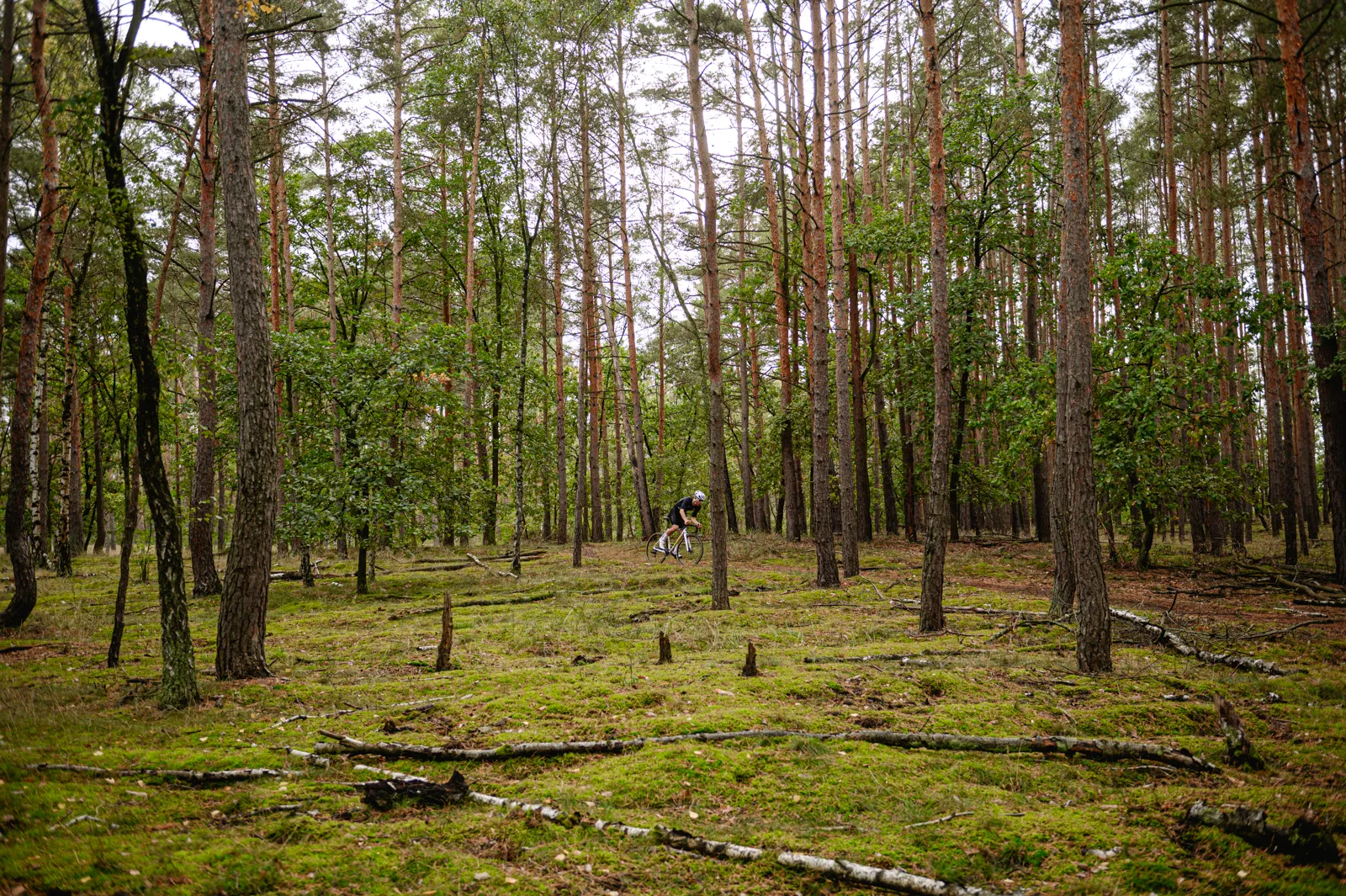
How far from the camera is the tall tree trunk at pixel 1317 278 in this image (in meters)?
11.5

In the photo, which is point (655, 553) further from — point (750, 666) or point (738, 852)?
point (738, 852)

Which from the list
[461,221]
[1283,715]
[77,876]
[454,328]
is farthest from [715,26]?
[77,876]

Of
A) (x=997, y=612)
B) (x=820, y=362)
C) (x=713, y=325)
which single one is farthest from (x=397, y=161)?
(x=997, y=612)

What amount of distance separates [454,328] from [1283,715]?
46.7 feet

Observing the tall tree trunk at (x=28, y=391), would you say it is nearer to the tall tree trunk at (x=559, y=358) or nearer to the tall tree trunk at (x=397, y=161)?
the tall tree trunk at (x=397, y=161)

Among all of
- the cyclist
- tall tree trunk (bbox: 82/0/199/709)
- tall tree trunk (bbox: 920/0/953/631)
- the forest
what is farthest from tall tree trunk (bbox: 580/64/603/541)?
tall tree trunk (bbox: 82/0/199/709)

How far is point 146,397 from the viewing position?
6.26 meters

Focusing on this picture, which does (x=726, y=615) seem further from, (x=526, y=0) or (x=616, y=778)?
(x=526, y=0)

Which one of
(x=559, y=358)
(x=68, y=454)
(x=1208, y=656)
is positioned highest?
(x=559, y=358)

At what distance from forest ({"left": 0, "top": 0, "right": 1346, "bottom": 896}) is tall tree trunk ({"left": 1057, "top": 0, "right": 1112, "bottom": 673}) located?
0.05m

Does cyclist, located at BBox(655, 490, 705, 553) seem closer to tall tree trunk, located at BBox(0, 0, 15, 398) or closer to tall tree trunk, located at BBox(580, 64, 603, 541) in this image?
tall tree trunk, located at BBox(580, 64, 603, 541)

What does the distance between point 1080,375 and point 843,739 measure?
4.23 m

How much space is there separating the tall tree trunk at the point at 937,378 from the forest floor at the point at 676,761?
0.72m

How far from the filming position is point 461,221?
76.8 ft
